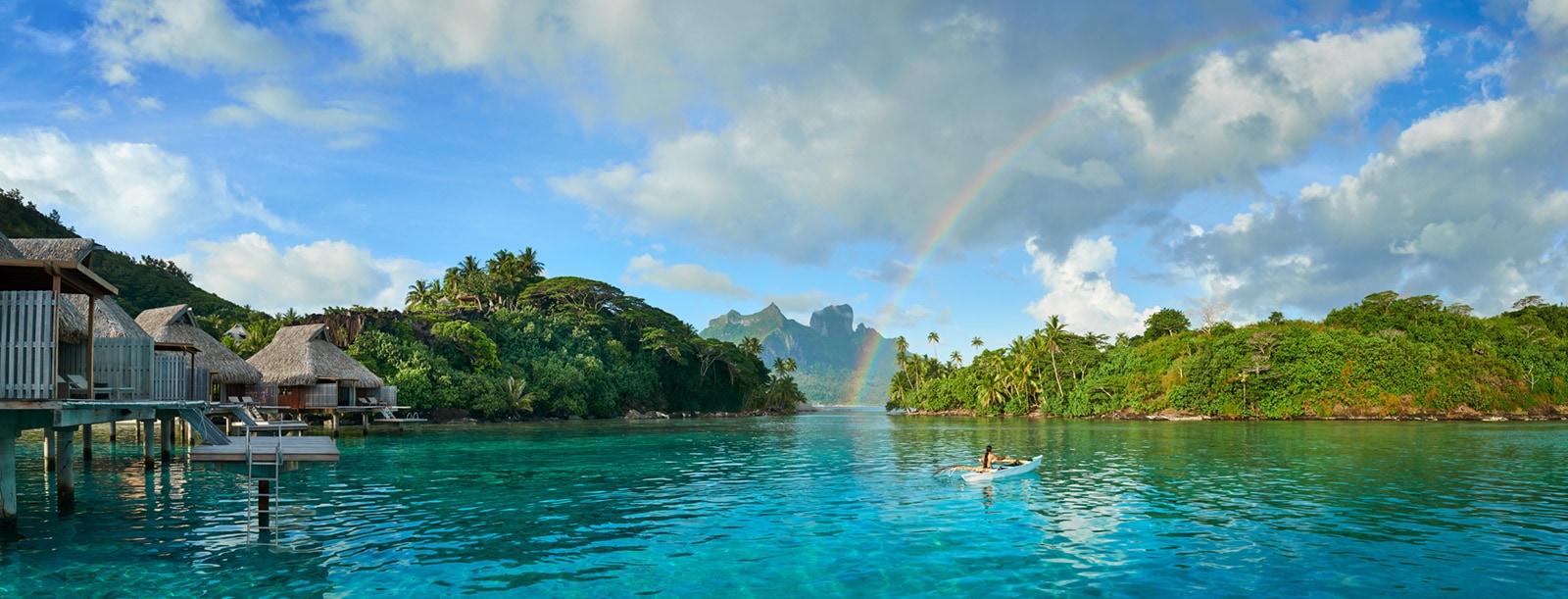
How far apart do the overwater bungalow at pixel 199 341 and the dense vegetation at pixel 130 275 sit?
1531 inches

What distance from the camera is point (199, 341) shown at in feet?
140

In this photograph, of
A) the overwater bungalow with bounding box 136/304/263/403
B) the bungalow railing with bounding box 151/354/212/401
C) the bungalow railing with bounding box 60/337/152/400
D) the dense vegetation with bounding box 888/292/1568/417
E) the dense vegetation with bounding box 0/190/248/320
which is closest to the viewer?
the bungalow railing with bounding box 60/337/152/400

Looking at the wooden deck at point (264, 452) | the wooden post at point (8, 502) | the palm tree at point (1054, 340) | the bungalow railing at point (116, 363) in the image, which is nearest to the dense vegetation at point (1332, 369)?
the palm tree at point (1054, 340)

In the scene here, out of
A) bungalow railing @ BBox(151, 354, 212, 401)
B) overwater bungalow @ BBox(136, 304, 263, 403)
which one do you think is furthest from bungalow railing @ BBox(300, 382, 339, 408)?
bungalow railing @ BBox(151, 354, 212, 401)

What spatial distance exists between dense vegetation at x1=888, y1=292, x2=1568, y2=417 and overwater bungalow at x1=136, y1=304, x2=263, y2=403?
87.7m

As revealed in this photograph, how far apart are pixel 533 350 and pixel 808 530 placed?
3070 inches

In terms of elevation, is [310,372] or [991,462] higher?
[310,372]

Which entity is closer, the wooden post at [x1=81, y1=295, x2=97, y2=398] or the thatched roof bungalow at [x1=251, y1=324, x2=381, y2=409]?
the wooden post at [x1=81, y1=295, x2=97, y2=398]

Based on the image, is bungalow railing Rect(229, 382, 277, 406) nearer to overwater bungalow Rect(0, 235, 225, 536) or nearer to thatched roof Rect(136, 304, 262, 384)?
thatched roof Rect(136, 304, 262, 384)

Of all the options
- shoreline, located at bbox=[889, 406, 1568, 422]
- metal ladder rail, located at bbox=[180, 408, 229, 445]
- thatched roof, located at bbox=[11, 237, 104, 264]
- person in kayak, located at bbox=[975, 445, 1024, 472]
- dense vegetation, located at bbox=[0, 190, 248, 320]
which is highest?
dense vegetation, located at bbox=[0, 190, 248, 320]

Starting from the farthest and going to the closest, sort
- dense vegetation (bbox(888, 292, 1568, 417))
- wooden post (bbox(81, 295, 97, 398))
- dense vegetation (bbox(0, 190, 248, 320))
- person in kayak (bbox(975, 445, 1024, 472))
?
dense vegetation (bbox(888, 292, 1568, 417)), dense vegetation (bbox(0, 190, 248, 320)), person in kayak (bbox(975, 445, 1024, 472)), wooden post (bbox(81, 295, 97, 398))

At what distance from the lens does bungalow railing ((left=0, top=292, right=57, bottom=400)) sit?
48.9ft

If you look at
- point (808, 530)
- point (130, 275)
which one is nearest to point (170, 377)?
point (808, 530)

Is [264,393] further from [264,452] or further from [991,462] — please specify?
[991,462]
